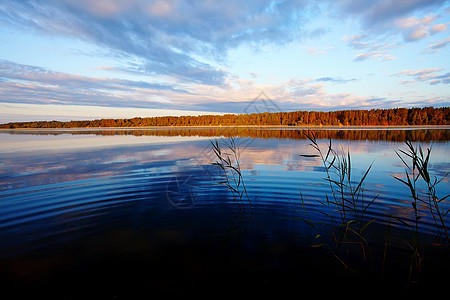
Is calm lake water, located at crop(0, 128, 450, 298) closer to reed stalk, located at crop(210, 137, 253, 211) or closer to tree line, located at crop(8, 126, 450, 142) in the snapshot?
reed stalk, located at crop(210, 137, 253, 211)

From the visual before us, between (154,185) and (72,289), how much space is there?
7239mm

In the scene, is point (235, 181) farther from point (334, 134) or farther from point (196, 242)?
point (334, 134)

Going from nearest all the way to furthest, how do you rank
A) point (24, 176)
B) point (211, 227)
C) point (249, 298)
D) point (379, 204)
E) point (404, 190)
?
point (249, 298)
point (211, 227)
point (379, 204)
point (404, 190)
point (24, 176)

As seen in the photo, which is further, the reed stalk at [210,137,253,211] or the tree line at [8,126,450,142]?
the tree line at [8,126,450,142]

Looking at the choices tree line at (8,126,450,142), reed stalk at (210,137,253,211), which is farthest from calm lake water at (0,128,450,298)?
tree line at (8,126,450,142)

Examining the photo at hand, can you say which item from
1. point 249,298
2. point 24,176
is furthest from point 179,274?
point 24,176

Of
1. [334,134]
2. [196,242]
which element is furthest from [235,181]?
[334,134]

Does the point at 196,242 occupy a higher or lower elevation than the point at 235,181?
lower

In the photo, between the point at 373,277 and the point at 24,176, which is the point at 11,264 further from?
the point at 24,176

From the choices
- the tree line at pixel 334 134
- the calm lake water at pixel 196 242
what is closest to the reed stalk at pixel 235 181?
the calm lake water at pixel 196 242

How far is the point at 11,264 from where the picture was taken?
4.86 meters

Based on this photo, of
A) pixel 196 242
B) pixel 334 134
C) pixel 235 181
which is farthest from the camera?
pixel 334 134

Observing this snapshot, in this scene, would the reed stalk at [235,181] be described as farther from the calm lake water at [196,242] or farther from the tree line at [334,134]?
the tree line at [334,134]

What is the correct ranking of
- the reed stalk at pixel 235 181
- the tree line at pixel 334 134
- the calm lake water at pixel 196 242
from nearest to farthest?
the calm lake water at pixel 196 242 → the reed stalk at pixel 235 181 → the tree line at pixel 334 134
